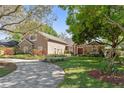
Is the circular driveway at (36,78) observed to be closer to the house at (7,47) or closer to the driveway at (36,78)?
the driveway at (36,78)

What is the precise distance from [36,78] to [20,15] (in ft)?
13.4

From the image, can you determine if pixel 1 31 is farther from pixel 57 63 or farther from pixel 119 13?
pixel 119 13

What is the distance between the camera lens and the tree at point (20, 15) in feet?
38.1

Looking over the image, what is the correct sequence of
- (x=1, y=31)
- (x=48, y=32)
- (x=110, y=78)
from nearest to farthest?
(x=110, y=78) < (x=48, y=32) < (x=1, y=31)

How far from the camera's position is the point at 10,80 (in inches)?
362

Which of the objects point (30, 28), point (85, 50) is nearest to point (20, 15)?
point (30, 28)

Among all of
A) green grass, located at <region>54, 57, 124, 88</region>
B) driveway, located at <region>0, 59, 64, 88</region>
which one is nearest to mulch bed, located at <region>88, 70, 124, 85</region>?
green grass, located at <region>54, 57, 124, 88</region>

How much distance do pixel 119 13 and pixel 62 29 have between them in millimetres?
2107

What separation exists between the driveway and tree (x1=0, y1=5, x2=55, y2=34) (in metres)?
1.83

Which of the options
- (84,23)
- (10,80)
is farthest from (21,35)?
(10,80)

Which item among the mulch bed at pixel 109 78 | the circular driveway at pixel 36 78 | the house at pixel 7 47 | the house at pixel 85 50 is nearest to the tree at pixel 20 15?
the house at pixel 7 47

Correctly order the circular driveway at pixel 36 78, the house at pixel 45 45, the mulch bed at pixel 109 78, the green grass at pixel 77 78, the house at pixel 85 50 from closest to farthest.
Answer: the green grass at pixel 77 78 < the circular driveway at pixel 36 78 < the mulch bed at pixel 109 78 < the house at pixel 45 45 < the house at pixel 85 50

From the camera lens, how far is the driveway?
27.6 ft

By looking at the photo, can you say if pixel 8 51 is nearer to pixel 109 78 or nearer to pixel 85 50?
pixel 85 50
